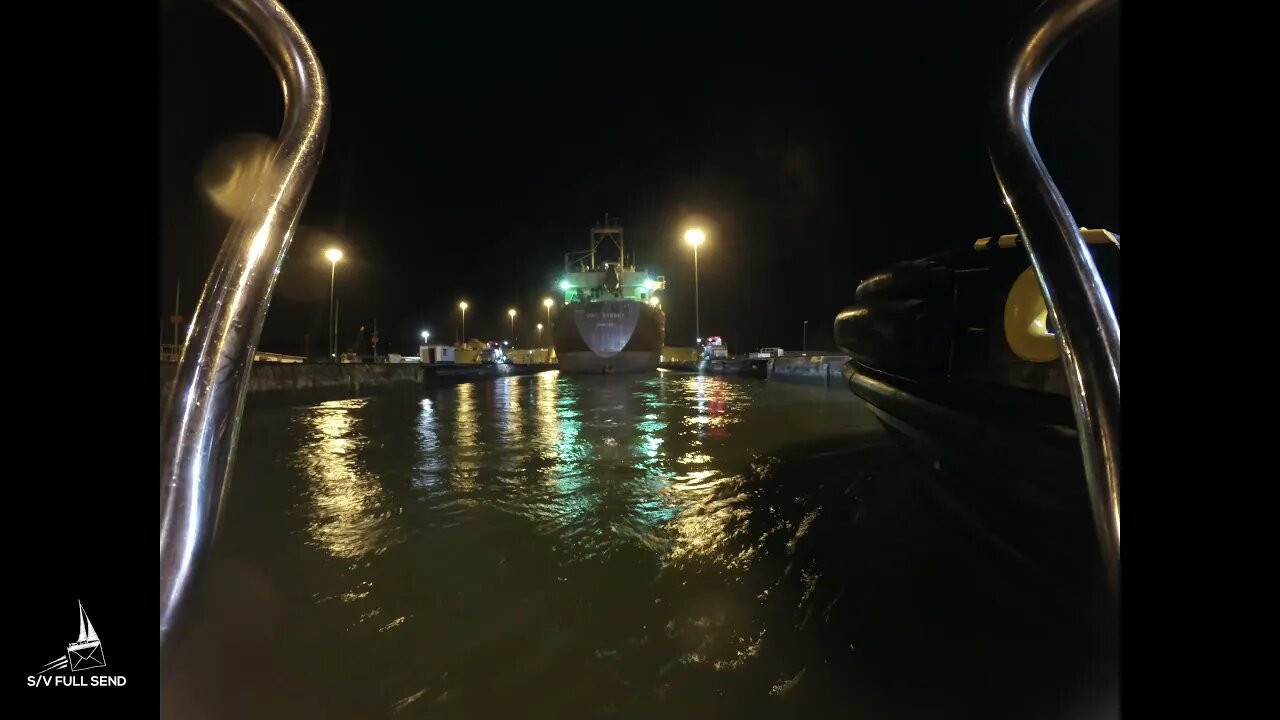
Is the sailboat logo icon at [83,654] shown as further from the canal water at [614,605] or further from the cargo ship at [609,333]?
the cargo ship at [609,333]

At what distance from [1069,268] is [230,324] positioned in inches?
98.0

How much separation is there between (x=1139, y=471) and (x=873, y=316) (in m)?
2.47

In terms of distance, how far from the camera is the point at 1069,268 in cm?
133

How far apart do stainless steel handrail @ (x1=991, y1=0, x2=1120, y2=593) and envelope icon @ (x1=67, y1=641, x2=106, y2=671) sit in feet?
9.08

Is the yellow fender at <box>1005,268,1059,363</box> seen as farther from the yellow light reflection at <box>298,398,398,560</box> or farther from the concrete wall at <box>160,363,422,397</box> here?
the concrete wall at <box>160,363,422,397</box>

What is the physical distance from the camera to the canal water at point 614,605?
1.36 meters

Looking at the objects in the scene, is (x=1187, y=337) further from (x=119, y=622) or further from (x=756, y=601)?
(x=119, y=622)

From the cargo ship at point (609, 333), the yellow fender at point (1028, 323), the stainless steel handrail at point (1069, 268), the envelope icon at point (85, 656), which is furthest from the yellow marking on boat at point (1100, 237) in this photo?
the cargo ship at point (609, 333)

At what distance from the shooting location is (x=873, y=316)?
357 cm

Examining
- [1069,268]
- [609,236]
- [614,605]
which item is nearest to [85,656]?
[614,605]

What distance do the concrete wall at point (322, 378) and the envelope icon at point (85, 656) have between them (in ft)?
31.9

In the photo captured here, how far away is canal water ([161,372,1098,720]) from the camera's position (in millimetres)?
1362

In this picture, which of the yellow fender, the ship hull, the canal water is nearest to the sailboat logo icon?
the canal water

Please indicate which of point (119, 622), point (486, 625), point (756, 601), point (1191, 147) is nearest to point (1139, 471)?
point (1191, 147)
